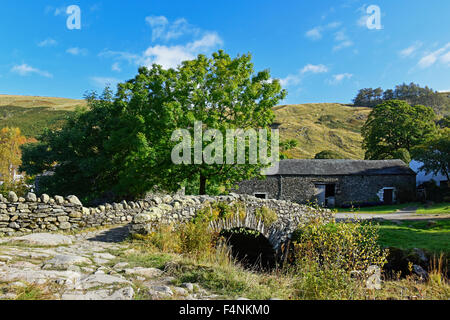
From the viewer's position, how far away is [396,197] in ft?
88.7

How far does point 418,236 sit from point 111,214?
12121mm

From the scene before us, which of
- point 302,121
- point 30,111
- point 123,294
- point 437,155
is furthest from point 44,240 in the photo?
point 302,121

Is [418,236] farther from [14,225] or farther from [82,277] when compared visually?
[14,225]

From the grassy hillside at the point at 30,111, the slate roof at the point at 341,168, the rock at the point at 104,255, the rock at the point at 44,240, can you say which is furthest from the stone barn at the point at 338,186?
the grassy hillside at the point at 30,111

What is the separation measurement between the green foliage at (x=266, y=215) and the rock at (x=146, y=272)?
19.6ft

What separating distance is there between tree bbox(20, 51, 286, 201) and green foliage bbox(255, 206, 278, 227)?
3.07 meters

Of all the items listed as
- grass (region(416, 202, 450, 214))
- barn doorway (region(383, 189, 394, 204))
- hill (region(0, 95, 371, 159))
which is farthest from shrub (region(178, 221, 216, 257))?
hill (region(0, 95, 371, 159))

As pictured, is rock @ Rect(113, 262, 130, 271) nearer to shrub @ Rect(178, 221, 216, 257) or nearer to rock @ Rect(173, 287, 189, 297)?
rock @ Rect(173, 287, 189, 297)

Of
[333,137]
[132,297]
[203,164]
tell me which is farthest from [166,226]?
[333,137]

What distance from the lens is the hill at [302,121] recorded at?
2176 inches

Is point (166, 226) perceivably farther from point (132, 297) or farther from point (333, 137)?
point (333, 137)

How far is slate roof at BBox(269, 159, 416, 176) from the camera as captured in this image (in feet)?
88.7

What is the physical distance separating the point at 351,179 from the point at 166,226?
24.4 m
